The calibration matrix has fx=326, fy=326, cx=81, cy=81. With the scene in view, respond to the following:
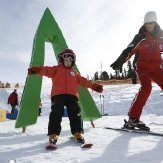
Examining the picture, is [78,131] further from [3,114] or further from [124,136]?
[3,114]

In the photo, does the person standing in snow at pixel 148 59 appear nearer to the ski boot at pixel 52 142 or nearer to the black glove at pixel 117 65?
the black glove at pixel 117 65

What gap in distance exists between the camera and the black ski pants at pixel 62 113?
4617 millimetres

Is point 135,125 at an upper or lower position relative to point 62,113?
lower

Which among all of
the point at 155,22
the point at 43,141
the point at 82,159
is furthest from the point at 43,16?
the point at 82,159

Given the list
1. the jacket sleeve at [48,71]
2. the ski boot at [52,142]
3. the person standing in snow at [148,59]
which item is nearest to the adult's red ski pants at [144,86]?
the person standing in snow at [148,59]

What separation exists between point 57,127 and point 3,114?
7.38m

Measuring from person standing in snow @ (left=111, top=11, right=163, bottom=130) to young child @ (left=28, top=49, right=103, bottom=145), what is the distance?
1306 mm

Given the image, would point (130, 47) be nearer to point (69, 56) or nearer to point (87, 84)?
point (87, 84)

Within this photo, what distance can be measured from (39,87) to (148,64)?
2108 mm

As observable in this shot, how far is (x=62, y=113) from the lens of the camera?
→ 479 centimetres

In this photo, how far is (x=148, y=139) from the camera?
4910mm

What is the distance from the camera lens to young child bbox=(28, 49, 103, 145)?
4.66 meters

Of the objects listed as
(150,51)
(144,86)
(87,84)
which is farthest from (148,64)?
(87,84)

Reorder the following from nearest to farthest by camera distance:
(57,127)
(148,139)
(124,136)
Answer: (57,127) < (148,139) < (124,136)
